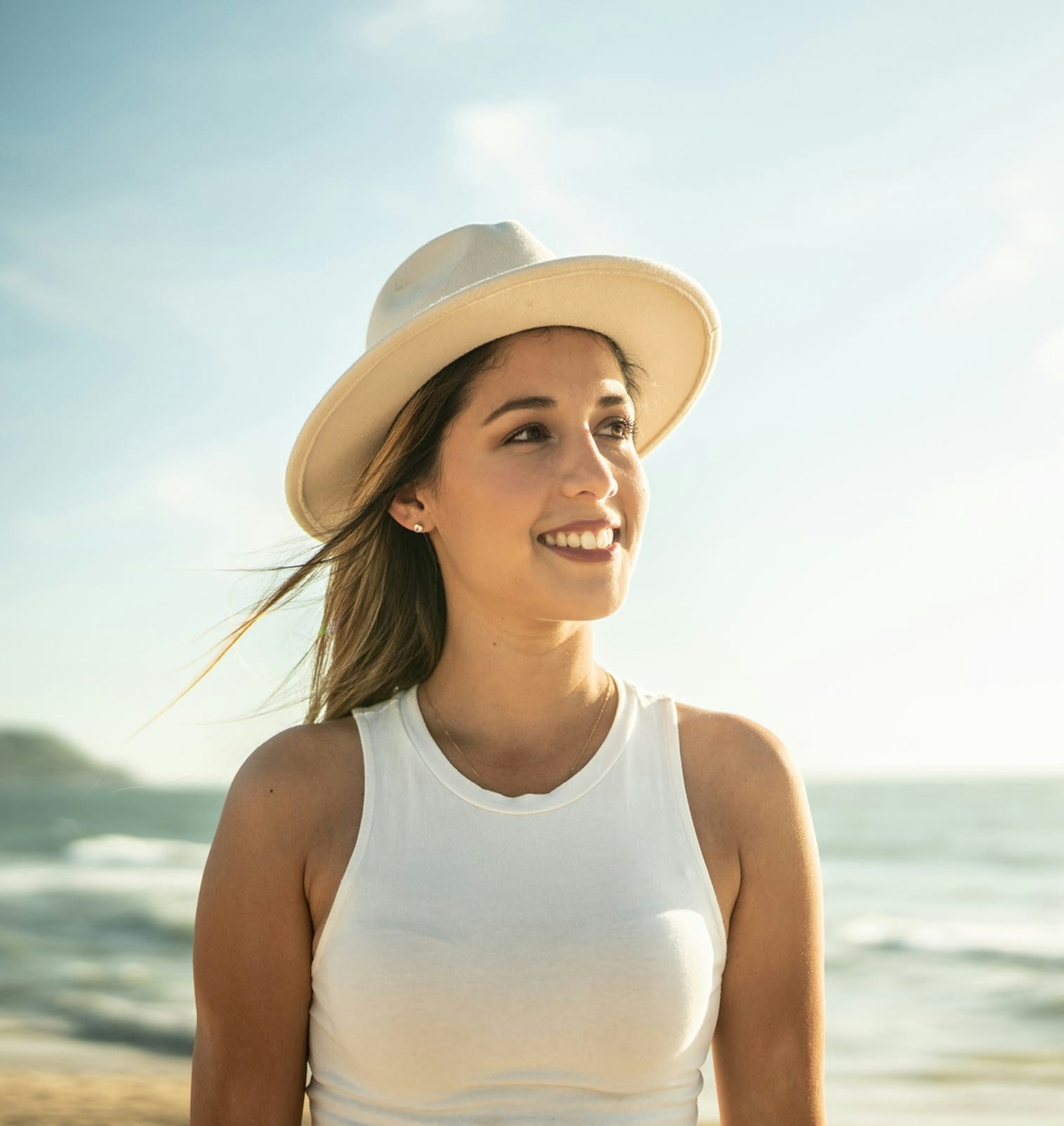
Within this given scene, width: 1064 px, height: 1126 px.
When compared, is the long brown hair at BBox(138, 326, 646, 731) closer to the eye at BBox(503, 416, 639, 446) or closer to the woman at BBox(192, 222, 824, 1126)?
the woman at BBox(192, 222, 824, 1126)

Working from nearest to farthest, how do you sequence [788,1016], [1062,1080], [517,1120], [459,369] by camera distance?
[517,1120] → [788,1016] → [459,369] → [1062,1080]

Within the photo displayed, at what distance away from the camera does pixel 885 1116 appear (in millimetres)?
7387

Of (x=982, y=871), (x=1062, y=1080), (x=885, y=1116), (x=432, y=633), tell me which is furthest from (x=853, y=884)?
(x=432, y=633)

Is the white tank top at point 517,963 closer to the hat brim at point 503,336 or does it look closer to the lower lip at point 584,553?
the lower lip at point 584,553

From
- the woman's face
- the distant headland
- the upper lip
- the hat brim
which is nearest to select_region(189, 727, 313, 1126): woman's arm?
the woman's face

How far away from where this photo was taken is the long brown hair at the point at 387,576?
255cm

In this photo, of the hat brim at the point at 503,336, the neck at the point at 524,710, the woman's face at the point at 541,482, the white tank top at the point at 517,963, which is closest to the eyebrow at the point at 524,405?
the woman's face at the point at 541,482

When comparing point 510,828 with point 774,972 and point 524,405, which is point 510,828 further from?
point 524,405

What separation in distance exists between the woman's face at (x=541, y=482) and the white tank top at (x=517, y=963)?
39 centimetres

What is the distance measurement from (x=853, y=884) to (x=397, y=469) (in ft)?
65.7

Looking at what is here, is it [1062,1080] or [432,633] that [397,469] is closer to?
[432,633]

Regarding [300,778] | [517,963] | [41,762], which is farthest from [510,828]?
[41,762]

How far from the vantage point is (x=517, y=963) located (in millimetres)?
2137

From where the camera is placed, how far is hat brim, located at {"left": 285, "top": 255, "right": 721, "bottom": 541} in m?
2.39
